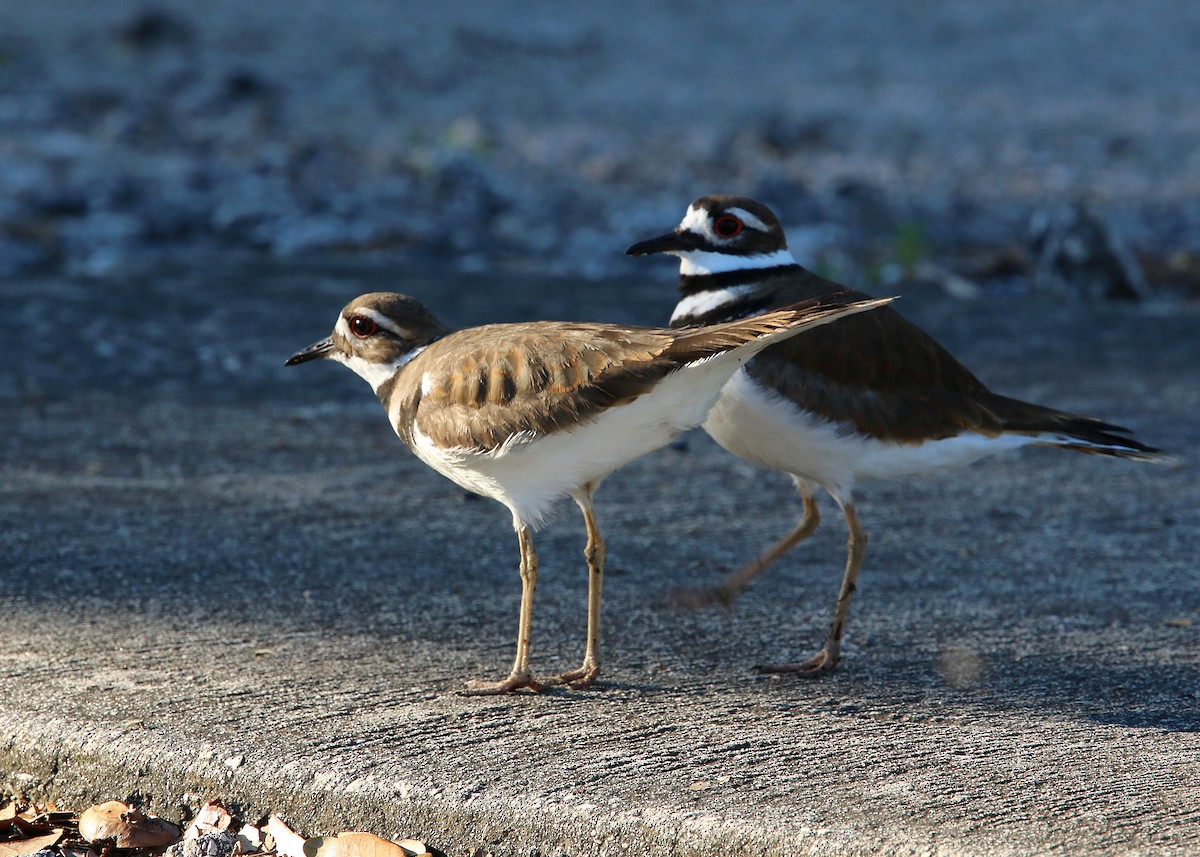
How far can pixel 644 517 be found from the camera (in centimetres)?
548

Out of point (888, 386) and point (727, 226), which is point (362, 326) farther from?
point (888, 386)

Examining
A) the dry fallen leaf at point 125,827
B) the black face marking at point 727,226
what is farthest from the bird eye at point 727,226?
the dry fallen leaf at point 125,827

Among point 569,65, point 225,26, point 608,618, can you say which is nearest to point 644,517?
point 608,618

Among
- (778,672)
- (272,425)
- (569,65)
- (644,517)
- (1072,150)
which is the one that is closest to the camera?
(778,672)

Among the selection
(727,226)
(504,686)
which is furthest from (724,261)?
(504,686)

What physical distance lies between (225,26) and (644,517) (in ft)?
52.5

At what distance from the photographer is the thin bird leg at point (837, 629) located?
399 cm

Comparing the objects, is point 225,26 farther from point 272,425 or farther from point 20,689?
point 20,689

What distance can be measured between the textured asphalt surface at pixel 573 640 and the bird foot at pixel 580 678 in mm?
53

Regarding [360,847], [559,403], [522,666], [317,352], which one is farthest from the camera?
[317,352]

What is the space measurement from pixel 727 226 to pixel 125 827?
255 cm

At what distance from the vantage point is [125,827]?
10.7 ft

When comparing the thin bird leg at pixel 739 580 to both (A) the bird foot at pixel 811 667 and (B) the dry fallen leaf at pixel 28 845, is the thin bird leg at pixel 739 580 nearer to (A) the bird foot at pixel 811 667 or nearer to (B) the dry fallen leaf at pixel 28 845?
(A) the bird foot at pixel 811 667

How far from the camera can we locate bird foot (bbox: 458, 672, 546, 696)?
3773 millimetres
